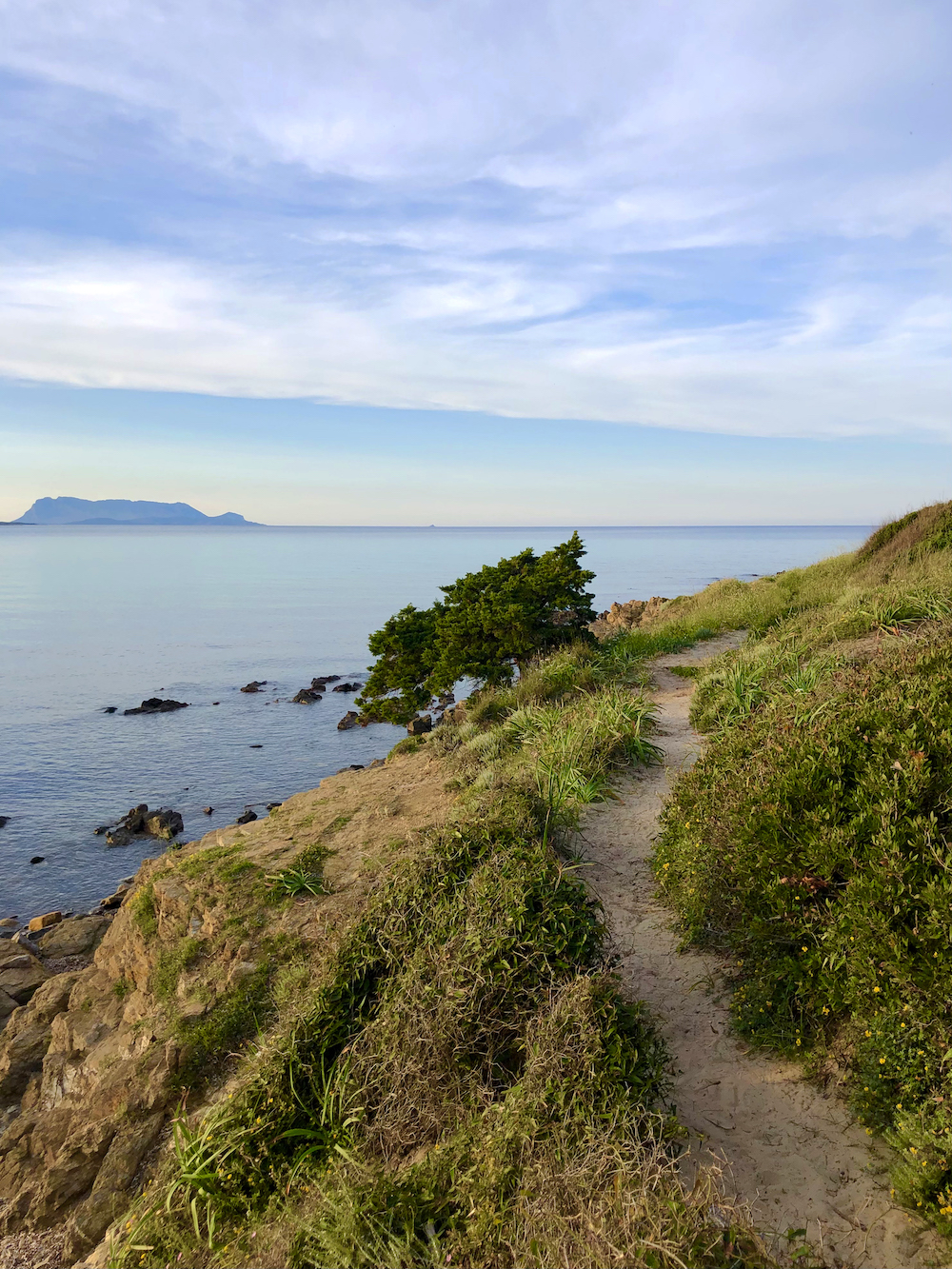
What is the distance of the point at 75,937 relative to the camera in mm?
13633

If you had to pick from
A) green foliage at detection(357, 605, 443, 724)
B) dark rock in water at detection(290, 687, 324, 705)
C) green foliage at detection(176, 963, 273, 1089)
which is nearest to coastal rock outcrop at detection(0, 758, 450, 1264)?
green foliage at detection(176, 963, 273, 1089)

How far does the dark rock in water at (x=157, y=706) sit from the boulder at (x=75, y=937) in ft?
65.1

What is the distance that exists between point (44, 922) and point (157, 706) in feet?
63.8

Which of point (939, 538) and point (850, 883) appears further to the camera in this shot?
point (939, 538)

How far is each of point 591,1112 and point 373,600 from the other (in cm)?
7151

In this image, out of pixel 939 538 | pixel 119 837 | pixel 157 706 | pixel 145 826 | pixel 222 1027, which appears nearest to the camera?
pixel 222 1027

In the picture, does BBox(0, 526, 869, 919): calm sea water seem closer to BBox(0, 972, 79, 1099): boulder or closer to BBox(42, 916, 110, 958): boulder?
BBox(42, 916, 110, 958): boulder

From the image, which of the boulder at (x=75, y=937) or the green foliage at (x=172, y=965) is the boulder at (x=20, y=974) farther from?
the green foliage at (x=172, y=965)

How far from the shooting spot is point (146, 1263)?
4.28 meters

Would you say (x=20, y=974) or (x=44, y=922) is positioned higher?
(x=20, y=974)

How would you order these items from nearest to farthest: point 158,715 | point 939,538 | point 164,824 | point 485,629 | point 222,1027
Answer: point 222,1027
point 485,629
point 939,538
point 164,824
point 158,715

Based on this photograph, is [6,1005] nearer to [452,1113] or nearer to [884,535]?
[452,1113]

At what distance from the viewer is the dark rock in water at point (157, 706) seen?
33.0 m

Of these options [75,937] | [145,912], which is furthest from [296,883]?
[75,937]
